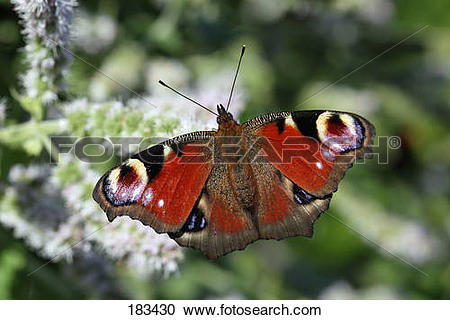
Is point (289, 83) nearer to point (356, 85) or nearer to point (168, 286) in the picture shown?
point (356, 85)

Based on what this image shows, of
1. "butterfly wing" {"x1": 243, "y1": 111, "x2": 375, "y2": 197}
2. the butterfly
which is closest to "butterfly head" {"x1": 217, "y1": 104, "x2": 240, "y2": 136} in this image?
the butterfly

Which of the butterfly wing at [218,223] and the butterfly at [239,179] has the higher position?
the butterfly at [239,179]

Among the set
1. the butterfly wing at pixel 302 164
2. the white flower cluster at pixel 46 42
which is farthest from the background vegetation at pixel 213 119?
the butterfly wing at pixel 302 164

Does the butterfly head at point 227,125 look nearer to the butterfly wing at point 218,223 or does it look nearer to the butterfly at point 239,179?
the butterfly at point 239,179

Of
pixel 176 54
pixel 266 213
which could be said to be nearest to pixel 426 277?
pixel 266 213

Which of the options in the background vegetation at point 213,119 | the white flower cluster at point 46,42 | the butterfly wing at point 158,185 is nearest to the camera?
the butterfly wing at point 158,185

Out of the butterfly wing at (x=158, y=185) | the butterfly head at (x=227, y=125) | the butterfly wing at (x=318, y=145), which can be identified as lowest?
the butterfly wing at (x=158, y=185)

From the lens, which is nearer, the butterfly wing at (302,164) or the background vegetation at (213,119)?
the butterfly wing at (302,164)

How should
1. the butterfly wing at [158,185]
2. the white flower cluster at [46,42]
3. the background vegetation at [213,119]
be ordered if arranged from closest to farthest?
the butterfly wing at [158,185] → the white flower cluster at [46,42] → the background vegetation at [213,119]

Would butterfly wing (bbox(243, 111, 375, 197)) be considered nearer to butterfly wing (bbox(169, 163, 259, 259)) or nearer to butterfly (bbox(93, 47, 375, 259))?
butterfly (bbox(93, 47, 375, 259))
